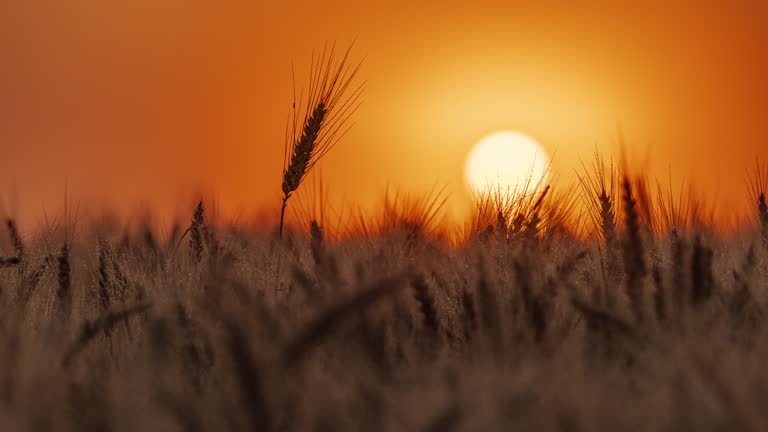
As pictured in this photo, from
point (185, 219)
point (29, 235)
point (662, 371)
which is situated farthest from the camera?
point (185, 219)

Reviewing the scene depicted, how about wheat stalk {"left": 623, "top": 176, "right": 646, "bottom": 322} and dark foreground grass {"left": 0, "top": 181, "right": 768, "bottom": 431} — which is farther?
wheat stalk {"left": 623, "top": 176, "right": 646, "bottom": 322}

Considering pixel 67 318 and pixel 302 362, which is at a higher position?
pixel 67 318

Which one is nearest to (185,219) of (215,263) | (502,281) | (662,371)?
(215,263)

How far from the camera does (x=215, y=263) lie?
1.72 meters

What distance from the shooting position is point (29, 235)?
2516 millimetres

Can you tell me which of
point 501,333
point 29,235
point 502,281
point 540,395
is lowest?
point 540,395

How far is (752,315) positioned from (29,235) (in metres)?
2.02

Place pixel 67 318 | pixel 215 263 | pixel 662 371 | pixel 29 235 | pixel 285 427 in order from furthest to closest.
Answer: pixel 29 235 < pixel 215 263 < pixel 67 318 < pixel 662 371 < pixel 285 427

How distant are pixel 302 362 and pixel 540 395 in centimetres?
30

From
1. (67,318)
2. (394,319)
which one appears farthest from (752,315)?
(67,318)

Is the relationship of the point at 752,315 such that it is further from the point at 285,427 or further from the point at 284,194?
the point at 284,194

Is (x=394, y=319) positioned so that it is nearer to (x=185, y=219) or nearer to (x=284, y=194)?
(x=284, y=194)

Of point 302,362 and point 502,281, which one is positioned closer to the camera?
point 302,362

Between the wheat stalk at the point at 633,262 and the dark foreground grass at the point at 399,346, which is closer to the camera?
the dark foreground grass at the point at 399,346
